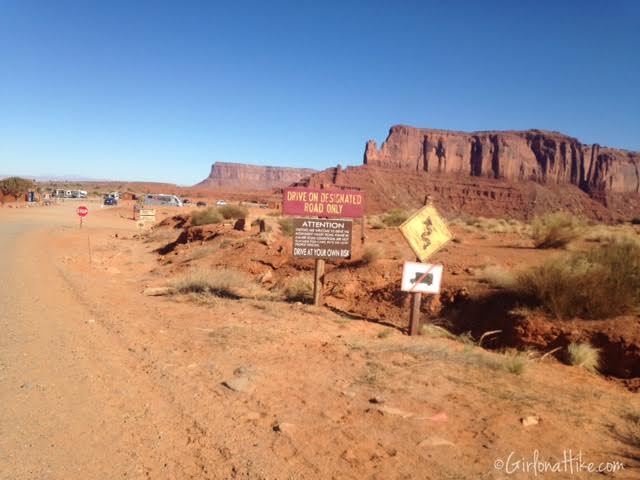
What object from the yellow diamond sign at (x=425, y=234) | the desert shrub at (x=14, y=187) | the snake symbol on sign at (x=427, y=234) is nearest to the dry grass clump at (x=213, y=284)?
the yellow diamond sign at (x=425, y=234)

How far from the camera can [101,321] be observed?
7.80m

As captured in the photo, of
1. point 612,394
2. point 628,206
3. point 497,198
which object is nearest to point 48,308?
point 612,394

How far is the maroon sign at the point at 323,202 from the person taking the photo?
9.53 metres

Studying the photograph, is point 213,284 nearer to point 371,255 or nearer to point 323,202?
point 323,202

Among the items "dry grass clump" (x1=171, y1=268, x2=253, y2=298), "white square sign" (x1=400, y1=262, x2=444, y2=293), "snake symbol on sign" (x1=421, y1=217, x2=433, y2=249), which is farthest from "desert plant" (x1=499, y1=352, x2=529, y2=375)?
"dry grass clump" (x1=171, y1=268, x2=253, y2=298)

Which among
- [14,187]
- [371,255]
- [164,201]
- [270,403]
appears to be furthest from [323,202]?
[14,187]

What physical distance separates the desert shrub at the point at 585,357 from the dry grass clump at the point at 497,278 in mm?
2204

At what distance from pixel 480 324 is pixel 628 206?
10918 centimetres

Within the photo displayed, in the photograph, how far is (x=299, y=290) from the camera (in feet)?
36.2

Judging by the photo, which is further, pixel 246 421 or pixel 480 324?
pixel 480 324

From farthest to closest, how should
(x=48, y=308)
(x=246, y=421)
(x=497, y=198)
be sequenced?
(x=497, y=198)
(x=48, y=308)
(x=246, y=421)

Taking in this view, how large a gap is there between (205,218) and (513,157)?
98163 millimetres

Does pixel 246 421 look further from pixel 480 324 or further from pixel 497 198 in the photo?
pixel 497 198

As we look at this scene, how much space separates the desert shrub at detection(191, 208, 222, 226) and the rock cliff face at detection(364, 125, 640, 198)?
83886 mm
